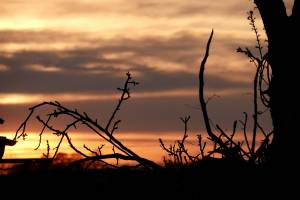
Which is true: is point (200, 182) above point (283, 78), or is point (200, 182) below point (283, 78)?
below

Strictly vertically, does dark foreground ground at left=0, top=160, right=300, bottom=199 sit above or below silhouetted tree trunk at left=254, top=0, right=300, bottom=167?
below

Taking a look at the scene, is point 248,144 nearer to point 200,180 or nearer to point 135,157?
point 200,180

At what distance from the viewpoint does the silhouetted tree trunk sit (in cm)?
564

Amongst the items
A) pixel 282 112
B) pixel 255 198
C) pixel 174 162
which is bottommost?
pixel 255 198

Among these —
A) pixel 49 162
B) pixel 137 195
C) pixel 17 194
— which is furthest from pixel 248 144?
pixel 17 194

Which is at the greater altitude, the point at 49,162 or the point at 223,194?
the point at 49,162

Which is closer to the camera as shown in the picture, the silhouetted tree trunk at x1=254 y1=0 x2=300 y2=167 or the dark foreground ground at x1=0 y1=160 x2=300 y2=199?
the dark foreground ground at x1=0 y1=160 x2=300 y2=199

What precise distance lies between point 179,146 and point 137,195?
Result: 0.66 metres

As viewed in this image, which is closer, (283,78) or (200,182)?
(200,182)

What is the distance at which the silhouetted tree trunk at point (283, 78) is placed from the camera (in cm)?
564

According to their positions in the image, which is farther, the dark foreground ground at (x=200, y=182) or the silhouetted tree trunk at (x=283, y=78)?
the silhouetted tree trunk at (x=283, y=78)

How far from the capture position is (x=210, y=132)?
18.7 feet

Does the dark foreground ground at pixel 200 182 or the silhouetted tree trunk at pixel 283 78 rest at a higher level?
the silhouetted tree trunk at pixel 283 78

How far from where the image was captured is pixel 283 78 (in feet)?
19.1
